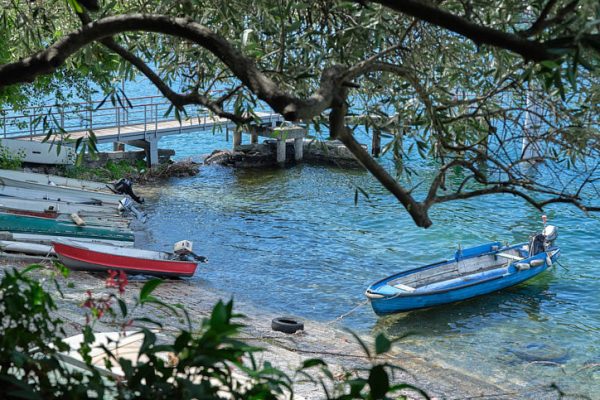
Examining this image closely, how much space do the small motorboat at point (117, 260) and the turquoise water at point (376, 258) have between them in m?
0.97

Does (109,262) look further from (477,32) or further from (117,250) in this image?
(477,32)

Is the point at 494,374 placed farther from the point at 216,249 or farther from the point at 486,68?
the point at 216,249

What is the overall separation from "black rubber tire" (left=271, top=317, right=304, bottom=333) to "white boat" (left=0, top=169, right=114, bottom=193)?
9.59m

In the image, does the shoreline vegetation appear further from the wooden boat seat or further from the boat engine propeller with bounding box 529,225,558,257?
the boat engine propeller with bounding box 529,225,558,257

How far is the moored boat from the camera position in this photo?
17859 mm

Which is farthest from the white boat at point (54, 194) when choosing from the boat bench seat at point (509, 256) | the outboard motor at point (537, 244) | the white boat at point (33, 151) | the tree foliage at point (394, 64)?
the tree foliage at point (394, 64)

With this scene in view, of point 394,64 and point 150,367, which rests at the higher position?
point 394,64

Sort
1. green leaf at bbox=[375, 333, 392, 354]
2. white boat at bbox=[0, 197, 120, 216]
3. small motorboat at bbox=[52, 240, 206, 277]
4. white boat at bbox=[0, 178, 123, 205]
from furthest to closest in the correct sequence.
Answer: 1. white boat at bbox=[0, 178, 123, 205]
2. white boat at bbox=[0, 197, 120, 216]
3. small motorboat at bbox=[52, 240, 206, 277]
4. green leaf at bbox=[375, 333, 392, 354]

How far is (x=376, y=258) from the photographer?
22.1 meters

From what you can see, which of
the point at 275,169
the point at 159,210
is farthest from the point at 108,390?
the point at 275,169

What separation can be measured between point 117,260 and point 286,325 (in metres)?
4.31

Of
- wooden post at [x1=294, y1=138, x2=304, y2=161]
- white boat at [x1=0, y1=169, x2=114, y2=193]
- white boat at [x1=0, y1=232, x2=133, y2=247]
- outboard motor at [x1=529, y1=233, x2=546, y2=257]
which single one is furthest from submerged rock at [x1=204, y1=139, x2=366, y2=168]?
white boat at [x1=0, y1=232, x2=133, y2=247]

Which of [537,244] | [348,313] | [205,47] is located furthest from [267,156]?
[205,47]

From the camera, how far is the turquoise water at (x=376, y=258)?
15992 millimetres
